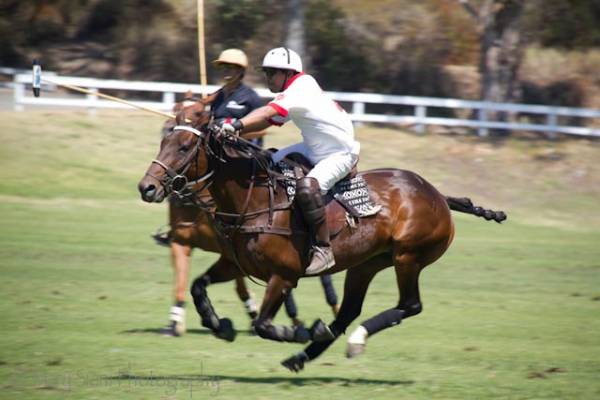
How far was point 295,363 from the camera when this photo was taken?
888 cm

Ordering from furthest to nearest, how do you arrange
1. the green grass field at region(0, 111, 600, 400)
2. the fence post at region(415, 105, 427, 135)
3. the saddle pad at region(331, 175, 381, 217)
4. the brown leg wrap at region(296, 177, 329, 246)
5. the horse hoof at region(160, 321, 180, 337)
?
the fence post at region(415, 105, 427, 135) < the horse hoof at region(160, 321, 180, 337) < the saddle pad at region(331, 175, 381, 217) < the green grass field at region(0, 111, 600, 400) < the brown leg wrap at region(296, 177, 329, 246)

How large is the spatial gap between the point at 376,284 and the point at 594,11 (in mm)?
25230

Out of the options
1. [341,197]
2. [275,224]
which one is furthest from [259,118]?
[341,197]

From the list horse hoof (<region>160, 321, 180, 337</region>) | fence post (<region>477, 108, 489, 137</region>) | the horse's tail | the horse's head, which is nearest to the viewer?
the horse's head

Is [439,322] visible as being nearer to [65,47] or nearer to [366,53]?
[366,53]

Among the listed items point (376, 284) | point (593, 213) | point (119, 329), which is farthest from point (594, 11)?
point (119, 329)

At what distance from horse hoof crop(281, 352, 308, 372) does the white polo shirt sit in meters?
1.81

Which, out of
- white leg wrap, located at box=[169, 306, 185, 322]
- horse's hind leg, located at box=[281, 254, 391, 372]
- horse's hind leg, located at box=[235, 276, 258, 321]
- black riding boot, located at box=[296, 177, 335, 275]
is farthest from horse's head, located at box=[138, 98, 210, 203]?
horse's hind leg, located at box=[235, 276, 258, 321]

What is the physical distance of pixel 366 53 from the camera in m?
37.3

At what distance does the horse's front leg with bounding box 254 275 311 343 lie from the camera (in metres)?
8.44

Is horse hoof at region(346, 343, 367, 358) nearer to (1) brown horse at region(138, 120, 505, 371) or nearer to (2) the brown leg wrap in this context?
(1) brown horse at region(138, 120, 505, 371)

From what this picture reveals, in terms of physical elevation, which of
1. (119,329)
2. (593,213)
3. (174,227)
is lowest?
(593,213)

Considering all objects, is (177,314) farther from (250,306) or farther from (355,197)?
(355,197)

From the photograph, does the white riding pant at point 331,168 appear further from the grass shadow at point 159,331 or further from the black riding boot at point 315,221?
the grass shadow at point 159,331
